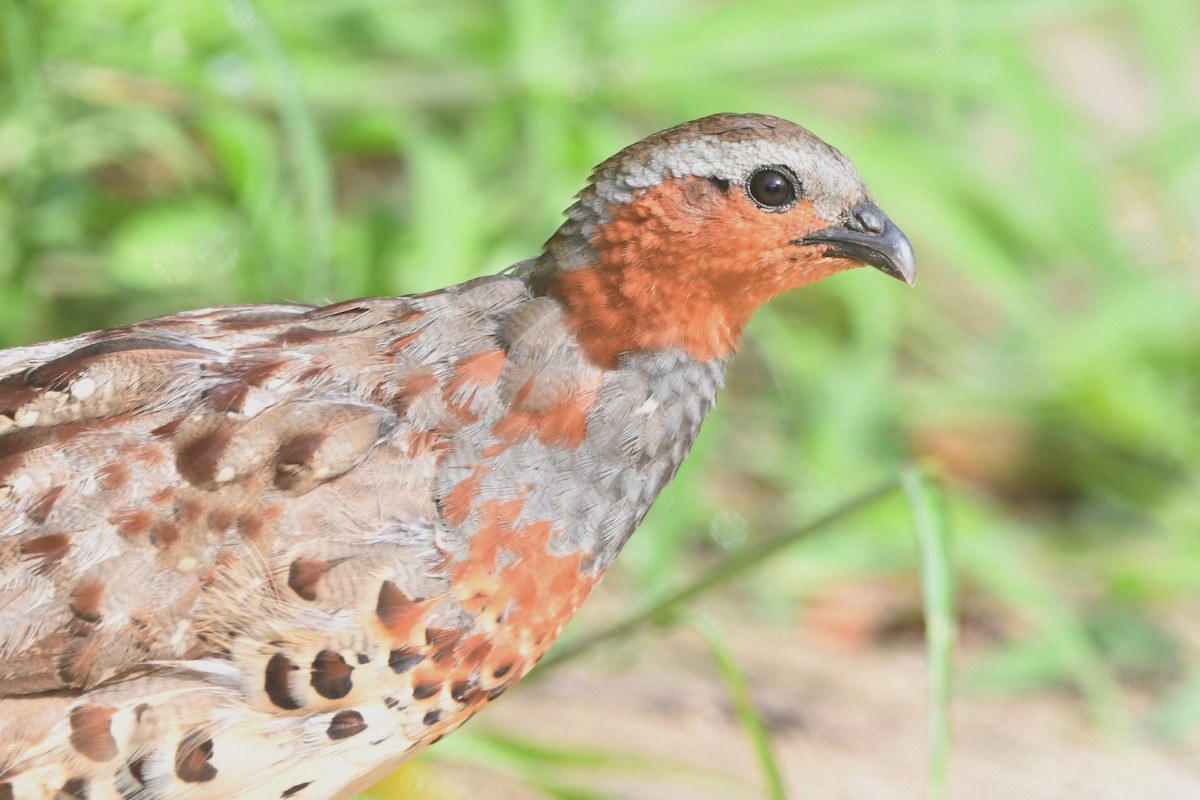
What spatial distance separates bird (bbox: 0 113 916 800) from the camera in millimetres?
2006

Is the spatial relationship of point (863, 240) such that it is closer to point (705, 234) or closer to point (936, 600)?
point (705, 234)

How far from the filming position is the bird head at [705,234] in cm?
211

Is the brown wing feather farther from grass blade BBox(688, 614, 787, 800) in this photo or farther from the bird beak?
grass blade BBox(688, 614, 787, 800)

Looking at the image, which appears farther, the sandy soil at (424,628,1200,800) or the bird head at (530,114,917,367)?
the sandy soil at (424,628,1200,800)

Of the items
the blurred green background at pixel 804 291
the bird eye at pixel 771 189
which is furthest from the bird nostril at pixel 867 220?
the blurred green background at pixel 804 291

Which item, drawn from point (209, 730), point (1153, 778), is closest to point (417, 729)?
point (209, 730)

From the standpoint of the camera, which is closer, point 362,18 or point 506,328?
point 506,328

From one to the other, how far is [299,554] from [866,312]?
2.72m

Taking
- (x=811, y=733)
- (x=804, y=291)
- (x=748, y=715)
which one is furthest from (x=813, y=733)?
(x=804, y=291)

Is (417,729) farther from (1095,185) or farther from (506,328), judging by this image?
(1095,185)

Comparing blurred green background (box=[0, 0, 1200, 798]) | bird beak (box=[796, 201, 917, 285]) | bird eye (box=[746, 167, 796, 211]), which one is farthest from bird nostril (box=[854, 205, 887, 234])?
blurred green background (box=[0, 0, 1200, 798])

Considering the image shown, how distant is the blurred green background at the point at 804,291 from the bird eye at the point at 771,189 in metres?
1.16

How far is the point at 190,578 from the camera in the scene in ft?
6.68

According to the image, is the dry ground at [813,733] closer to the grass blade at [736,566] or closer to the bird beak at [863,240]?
the grass blade at [736,566]
